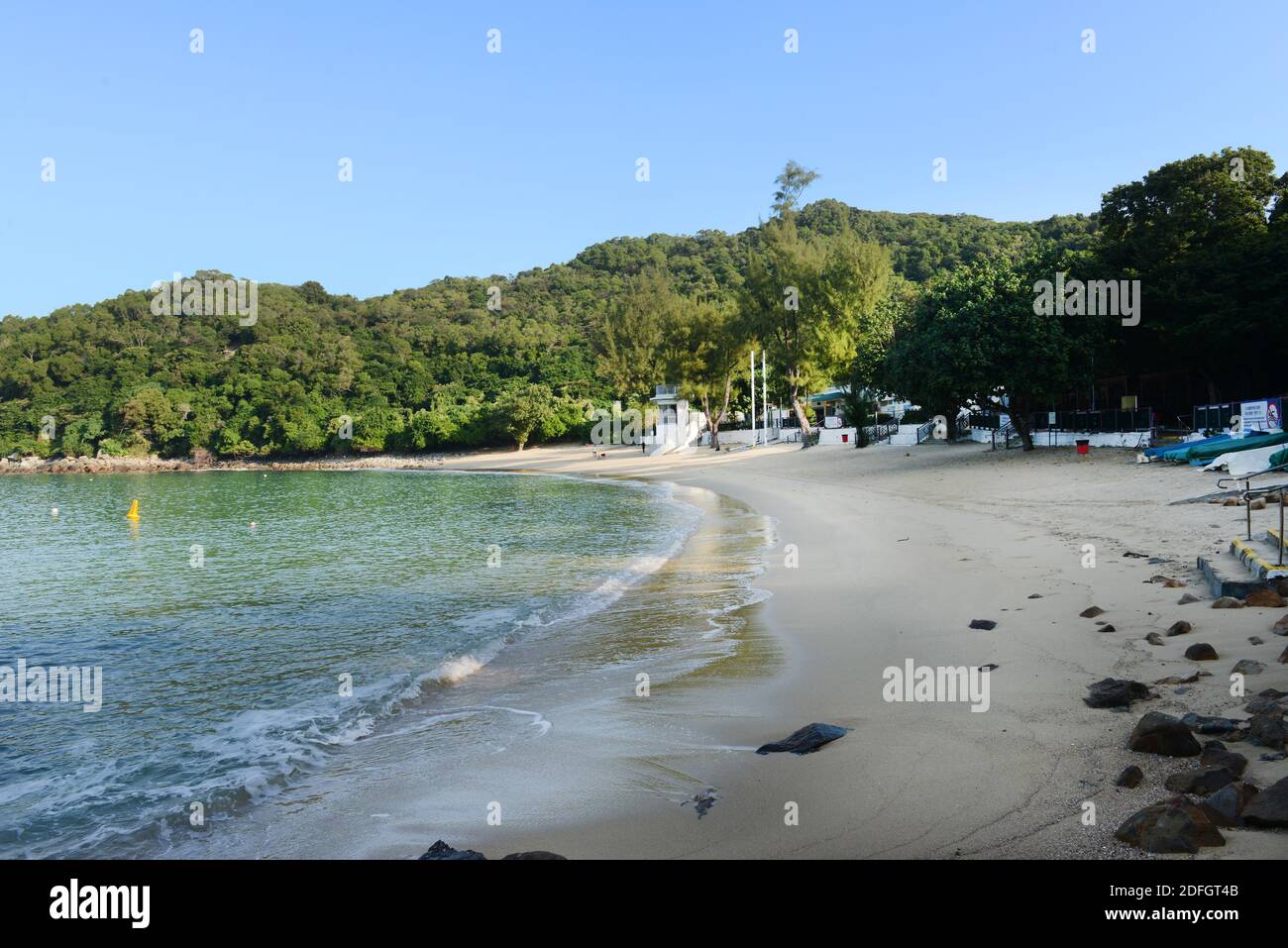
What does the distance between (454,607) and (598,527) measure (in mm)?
11971

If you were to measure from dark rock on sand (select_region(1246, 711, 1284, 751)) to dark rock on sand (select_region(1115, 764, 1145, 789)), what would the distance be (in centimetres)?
81

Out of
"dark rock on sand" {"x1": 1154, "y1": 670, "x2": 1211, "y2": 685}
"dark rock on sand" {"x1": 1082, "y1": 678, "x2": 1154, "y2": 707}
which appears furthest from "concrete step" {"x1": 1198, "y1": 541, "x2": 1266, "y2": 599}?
"dark rock on sand" {"x1": 1082, "y1": 678, "x2": 1154, "y2": 707}

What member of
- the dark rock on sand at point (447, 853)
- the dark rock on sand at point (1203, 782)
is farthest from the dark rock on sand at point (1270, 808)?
the dark rock on sand at point (447, 853)

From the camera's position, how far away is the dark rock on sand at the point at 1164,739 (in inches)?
204

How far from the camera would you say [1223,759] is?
484cm

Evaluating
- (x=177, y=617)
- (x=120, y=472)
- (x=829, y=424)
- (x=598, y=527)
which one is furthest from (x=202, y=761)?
(x=120, y=472)

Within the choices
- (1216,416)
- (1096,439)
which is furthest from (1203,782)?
(1096,439)

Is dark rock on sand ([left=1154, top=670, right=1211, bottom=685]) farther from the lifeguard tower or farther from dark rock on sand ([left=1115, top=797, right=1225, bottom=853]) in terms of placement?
the lifeguard tower

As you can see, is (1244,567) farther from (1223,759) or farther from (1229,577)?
(1223,759)

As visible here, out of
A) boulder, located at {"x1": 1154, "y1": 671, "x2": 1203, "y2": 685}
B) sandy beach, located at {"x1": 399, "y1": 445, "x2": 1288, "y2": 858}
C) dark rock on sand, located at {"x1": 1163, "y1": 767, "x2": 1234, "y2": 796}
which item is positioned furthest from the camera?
boulder, located at {"x1": 1154, "y1": 671, "x2": 1203, "y2": 685}

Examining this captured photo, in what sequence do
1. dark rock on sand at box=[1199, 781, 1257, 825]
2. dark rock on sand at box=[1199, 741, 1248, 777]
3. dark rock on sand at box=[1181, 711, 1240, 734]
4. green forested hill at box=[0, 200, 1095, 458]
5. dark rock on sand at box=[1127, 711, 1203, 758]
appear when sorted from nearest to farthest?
1. dark rock on sand at box=[1199, 781, 1257, 825]
2. dark rock on sand at box=[1199, 741, 1248, 777]
3. dark rock on sand at box=[1127, 711, 1203, 758]
4. dark rock on sand at box=[1181, 711, 1240, 734]
5. green forested hill at box=[0, 200, 1095, 458]

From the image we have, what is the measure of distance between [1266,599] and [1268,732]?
4256 millimetres

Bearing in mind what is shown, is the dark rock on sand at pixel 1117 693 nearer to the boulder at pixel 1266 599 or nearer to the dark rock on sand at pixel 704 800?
the boulder at pixel 1266 599

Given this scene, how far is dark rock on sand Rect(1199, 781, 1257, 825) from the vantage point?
4.14 m
